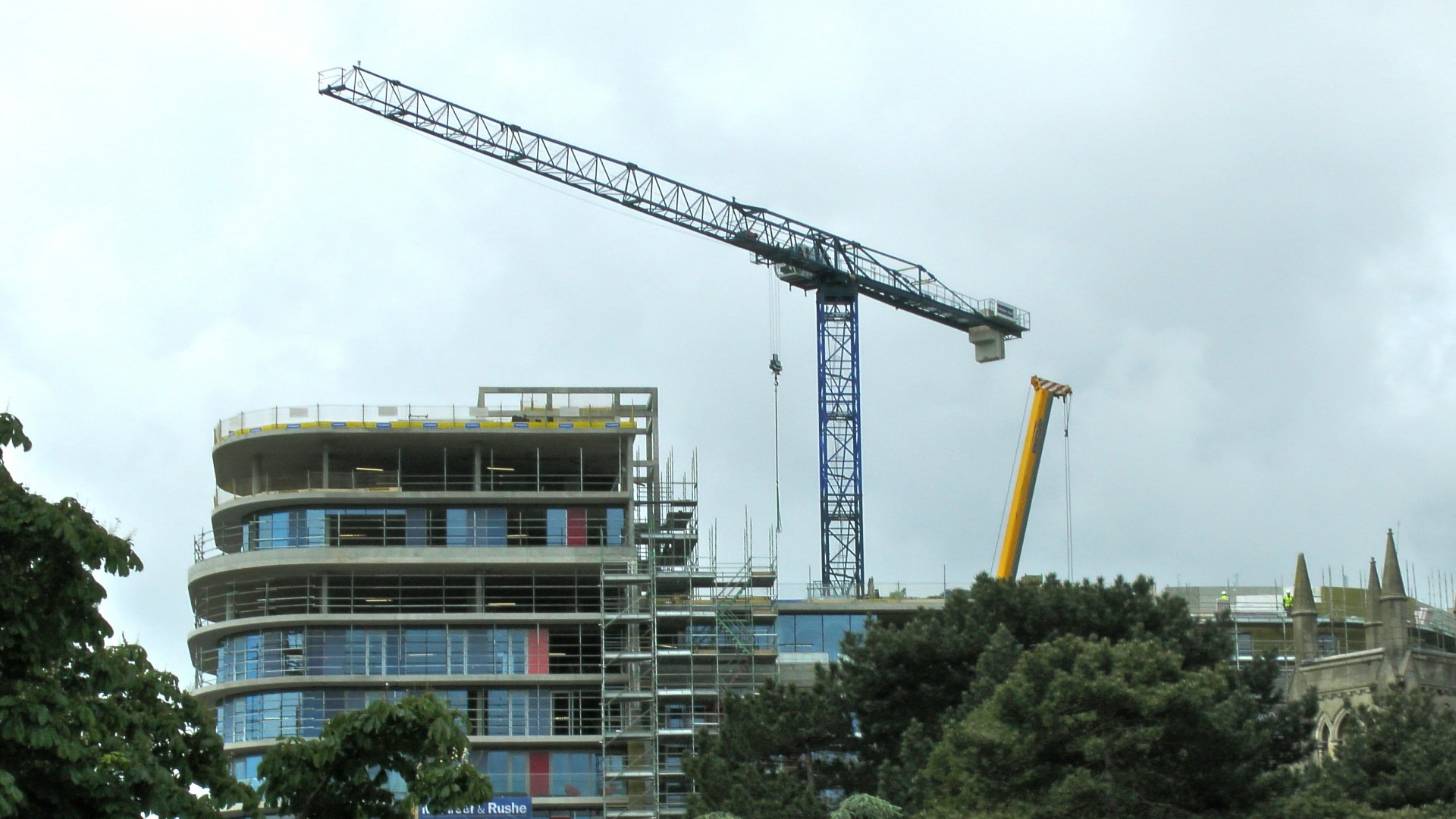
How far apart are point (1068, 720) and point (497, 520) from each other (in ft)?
164

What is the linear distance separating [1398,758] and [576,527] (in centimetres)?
4371

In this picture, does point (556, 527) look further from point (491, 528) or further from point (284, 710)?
point (284, 710)

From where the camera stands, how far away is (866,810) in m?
59.4

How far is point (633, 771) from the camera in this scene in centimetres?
9331

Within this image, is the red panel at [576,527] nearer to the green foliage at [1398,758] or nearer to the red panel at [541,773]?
the red panel at [541,773]

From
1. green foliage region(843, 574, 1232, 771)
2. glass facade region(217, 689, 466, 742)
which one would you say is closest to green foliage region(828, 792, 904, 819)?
green foliage region(843, 574, 1232, 771)

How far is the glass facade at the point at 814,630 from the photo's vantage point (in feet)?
346

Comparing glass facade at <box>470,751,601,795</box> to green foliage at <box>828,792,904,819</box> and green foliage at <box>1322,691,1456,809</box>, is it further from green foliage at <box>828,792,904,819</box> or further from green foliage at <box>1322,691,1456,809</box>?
green foliage at <box>1322,691,1456,809</box>

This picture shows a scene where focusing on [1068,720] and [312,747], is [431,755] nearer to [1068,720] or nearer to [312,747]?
[312,747]

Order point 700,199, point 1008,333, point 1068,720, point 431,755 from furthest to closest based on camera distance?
point 1008,333
point 700,199
point 1068,720
point 431,755

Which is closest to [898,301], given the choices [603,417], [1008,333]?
[1008,333]

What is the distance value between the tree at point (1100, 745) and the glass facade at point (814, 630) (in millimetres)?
46195

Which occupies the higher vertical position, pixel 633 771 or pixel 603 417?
pixel 603 417

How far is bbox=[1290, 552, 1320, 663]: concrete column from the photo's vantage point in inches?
4683
